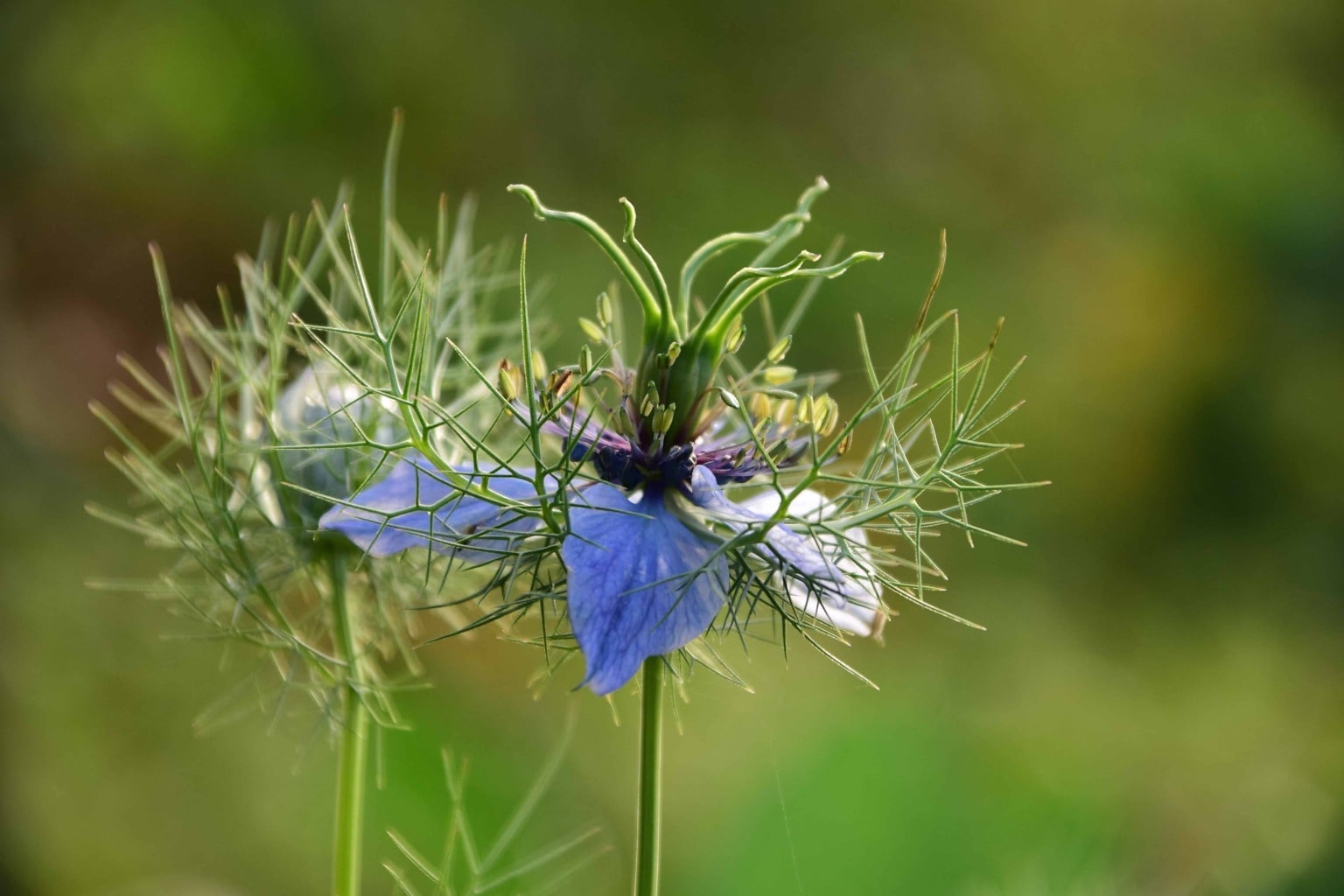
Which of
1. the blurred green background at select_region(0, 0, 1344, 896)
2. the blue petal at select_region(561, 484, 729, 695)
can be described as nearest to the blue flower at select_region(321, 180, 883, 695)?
the blue petal at select_region(561, 484, 729, 695)

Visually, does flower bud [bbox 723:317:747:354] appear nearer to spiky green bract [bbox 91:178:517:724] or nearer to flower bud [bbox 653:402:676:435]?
flower bud [bbox 653:402:676:435]

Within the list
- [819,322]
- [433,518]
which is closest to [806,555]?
[433,518]

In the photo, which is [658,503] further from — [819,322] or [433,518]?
[819,322]

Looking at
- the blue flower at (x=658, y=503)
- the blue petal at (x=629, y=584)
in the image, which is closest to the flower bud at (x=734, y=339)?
the blue flower at (x=658, y=503)

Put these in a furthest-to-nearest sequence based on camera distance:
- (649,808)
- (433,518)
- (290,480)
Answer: (290,480), (433,518), (649,808)

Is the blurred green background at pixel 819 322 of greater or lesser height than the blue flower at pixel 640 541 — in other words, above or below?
above

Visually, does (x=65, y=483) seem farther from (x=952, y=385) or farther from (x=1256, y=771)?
(x=1256, y=771)

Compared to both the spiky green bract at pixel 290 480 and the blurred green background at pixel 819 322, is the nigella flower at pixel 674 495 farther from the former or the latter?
the blurred green background at pixel 819 322
